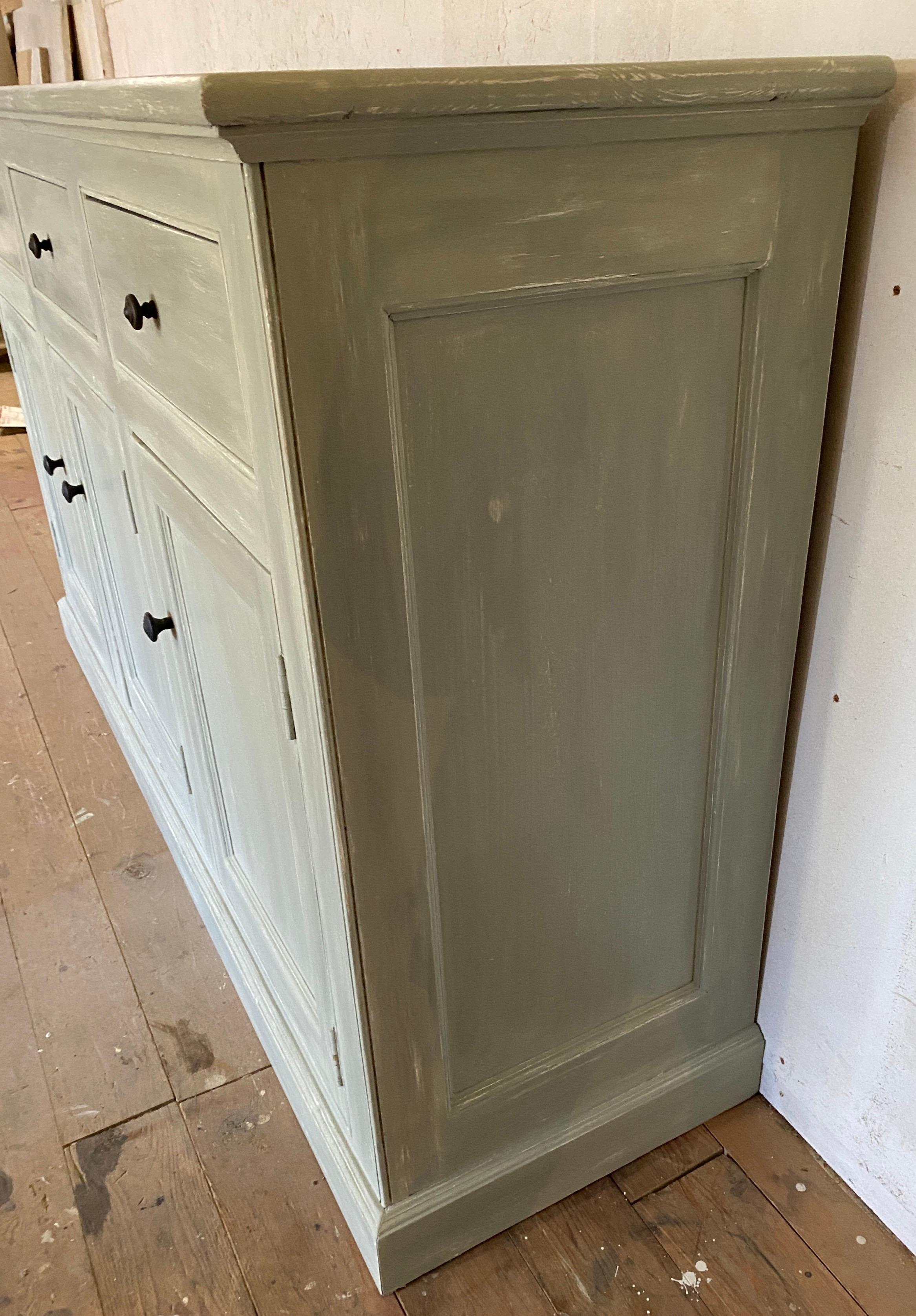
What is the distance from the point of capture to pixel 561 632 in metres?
0.87

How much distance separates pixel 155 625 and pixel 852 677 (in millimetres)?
812

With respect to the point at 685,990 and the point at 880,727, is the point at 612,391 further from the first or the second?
the point at 685,990

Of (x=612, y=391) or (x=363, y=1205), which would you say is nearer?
(x=612, y=391)

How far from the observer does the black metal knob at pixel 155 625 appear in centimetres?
125

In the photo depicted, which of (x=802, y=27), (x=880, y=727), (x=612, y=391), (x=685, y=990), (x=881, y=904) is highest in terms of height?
(x=802, y=27)

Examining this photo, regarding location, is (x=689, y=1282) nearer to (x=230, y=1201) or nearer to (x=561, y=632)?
(x=230, y=1201)

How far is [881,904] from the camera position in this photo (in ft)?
3.35

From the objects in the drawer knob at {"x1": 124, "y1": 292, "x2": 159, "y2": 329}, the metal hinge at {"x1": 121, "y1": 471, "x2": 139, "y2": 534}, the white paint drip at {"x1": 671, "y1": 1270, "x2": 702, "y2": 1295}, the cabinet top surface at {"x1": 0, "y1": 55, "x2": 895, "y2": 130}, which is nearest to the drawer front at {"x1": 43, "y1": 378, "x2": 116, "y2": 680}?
the metal hinge at {"x1": 121, "y1": 471, "x2": 139, "y2": 534}

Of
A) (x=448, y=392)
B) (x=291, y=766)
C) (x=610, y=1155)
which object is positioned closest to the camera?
→ (x=448, y=392)

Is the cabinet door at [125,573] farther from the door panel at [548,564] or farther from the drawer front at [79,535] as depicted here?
the door panel at [548,564]

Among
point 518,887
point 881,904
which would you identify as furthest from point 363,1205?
point 881,904

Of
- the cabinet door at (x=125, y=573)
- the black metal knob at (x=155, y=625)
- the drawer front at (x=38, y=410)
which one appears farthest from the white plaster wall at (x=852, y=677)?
the drawer front at (x=38, y=410)

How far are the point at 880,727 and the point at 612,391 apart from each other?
432 millimetres

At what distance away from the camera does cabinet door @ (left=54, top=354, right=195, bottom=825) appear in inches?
53.2
